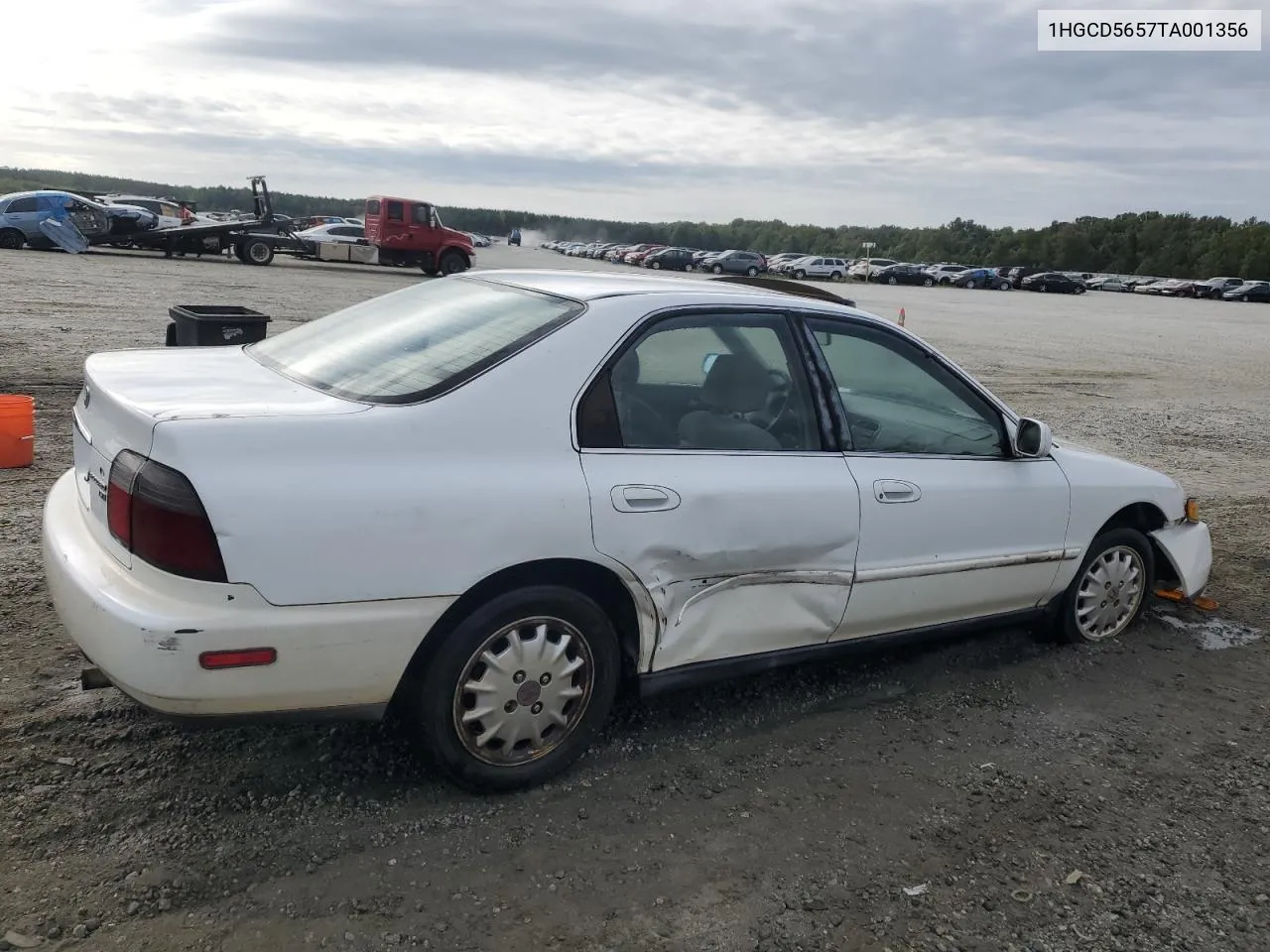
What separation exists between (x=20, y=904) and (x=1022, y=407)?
11.4 m

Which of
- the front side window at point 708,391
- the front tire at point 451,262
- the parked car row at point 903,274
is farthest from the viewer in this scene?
the parked car row at point 903,274

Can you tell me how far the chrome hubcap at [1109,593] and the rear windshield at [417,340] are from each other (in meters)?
2.75

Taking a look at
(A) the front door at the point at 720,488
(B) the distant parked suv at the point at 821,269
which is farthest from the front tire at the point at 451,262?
(B) the distant parked suv at the point at 821,269

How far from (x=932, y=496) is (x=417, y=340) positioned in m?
1.92

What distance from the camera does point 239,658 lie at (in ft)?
8.36

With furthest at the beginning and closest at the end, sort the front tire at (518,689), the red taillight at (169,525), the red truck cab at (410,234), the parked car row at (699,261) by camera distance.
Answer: the parked car row at (699,261) → the red truck cab at (410,234) → the front tire at (518,689) → the red taillight at (169,525)

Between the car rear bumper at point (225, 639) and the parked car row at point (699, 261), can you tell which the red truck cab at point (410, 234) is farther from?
the car rear bumper at point (225, 639)

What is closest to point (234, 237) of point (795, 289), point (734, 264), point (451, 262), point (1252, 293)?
point (451, 262)

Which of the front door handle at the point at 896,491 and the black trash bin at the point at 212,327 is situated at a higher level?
the black trash bin at the point at 212,327

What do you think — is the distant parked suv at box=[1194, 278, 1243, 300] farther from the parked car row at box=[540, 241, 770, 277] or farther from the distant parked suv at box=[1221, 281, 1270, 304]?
the parked car row at box=[540, 241, 770, 277]

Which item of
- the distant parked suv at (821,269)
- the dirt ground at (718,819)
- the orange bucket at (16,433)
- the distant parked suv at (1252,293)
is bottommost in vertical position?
the dirt ground at (718,819)

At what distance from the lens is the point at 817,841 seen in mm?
3002

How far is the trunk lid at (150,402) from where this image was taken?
2725mm

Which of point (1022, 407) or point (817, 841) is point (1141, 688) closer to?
point (817, 841)
